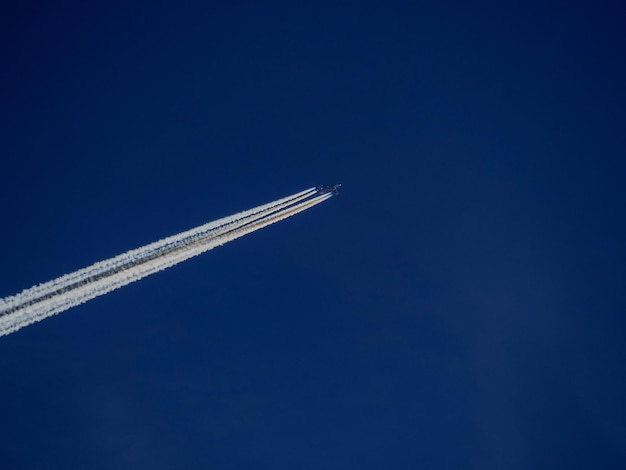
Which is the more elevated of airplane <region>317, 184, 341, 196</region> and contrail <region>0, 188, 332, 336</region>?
airplane <region>317, 184, 341, 196</region>

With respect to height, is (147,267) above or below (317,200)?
below

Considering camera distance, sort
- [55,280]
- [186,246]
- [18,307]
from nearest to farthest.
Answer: [18,307] < [55,280] < [186,246]

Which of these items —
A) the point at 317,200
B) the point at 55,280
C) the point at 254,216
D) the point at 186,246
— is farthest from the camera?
the point at 317,200

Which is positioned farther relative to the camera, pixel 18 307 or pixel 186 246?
pixel 186 246

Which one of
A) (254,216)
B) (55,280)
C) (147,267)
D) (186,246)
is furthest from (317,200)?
(55,280)

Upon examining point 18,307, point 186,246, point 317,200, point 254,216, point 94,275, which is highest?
point 317,200

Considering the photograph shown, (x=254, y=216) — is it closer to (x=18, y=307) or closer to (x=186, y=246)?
(x=186, y=246)

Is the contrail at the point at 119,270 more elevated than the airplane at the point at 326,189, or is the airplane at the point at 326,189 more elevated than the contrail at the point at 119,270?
the airplane at the point at 326,189
